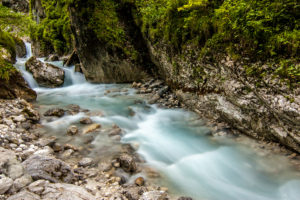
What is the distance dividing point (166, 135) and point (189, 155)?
1.14 m

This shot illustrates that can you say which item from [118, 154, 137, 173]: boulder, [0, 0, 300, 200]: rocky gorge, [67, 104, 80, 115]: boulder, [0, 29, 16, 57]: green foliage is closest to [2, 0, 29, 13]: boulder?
[0, 29, 16, 57]: green foliage

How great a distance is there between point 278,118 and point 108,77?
860cm

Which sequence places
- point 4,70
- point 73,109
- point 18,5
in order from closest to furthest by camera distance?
point 4,70
point 73,109
point 18,5

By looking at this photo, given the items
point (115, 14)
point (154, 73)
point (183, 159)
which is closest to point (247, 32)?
point (183, 159)

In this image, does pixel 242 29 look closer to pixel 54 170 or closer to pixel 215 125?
pixel 215 125

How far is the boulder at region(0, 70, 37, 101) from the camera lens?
637 centimetres

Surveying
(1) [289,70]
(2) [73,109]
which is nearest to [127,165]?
(1) [289,70]

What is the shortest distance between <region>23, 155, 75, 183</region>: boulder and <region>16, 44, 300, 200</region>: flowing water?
118cm

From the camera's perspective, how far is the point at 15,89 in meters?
6.77

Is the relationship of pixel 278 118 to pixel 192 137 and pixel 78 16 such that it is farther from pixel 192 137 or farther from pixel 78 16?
pixel 78 16

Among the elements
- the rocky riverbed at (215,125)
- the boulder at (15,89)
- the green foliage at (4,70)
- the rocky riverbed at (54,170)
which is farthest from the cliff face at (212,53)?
the green foliage at (4,70)

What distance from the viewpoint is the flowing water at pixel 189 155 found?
3.45m

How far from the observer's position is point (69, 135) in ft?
16.7

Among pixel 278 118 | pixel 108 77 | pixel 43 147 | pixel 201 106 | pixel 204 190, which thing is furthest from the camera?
pixel 108 77
